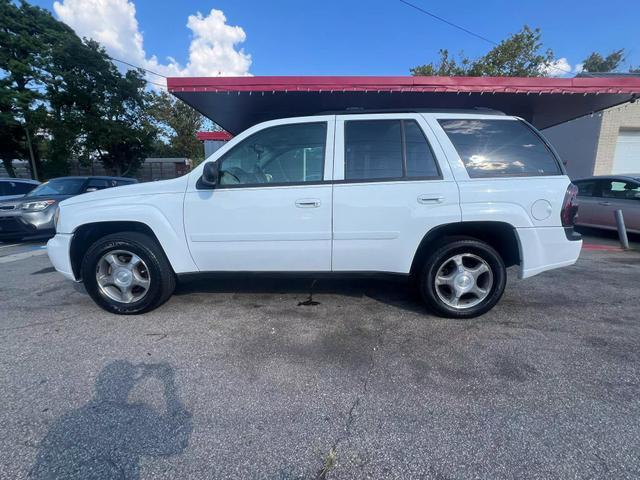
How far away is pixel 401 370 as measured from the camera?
237cm

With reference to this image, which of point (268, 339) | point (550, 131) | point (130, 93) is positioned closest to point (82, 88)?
point (130, 93)

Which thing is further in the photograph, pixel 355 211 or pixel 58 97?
pixel 58 97

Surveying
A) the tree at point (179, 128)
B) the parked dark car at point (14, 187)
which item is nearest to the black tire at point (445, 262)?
the parked dark car at point (14, 187)

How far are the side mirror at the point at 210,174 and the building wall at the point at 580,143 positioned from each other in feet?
47.0

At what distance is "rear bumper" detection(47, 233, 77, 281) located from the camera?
320 centimetres

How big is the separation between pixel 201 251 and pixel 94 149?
86.9 feet

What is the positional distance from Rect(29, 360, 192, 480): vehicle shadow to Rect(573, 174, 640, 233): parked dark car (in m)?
9.43

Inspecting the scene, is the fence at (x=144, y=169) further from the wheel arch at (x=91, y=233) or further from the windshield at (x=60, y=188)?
the wheel arch at (x=91, y=233)

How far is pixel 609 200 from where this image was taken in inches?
285

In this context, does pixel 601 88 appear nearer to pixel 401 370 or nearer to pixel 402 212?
pixel 402 212

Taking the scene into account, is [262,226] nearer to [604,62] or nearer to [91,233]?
[91,233]

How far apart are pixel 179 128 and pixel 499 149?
127 ft

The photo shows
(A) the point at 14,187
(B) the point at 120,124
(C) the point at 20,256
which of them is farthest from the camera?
(B) the point at 120,124

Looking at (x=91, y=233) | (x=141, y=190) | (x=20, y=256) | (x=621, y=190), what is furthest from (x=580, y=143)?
(x=20, y=256)
